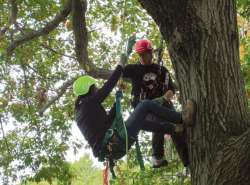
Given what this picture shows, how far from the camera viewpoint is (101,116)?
424 centimetres

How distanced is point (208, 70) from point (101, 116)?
107 centimetres

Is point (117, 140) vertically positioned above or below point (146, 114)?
below

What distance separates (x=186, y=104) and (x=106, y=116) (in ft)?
2.76

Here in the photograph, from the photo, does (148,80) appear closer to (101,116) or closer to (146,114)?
(146,114)

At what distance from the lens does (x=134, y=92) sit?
15.5 feet

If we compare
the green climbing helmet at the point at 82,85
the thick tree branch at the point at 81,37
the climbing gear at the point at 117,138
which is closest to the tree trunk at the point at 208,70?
the climbing gear at the point at 117,138

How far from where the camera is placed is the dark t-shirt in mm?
4621

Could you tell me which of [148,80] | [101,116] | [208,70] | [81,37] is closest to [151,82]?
[148,80]

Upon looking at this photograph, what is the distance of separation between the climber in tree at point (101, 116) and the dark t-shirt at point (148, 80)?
34cm

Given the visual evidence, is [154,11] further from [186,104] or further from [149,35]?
[149,35]

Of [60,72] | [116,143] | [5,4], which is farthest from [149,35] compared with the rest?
[116,143]

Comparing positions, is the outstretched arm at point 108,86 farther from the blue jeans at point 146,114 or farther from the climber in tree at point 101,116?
the blue jeans at point 146,114

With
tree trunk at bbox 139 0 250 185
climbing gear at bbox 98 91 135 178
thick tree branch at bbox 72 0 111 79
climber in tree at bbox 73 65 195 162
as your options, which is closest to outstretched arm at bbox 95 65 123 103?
climber in tree at bbox 73 65 195 162

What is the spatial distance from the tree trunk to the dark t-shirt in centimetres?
77
